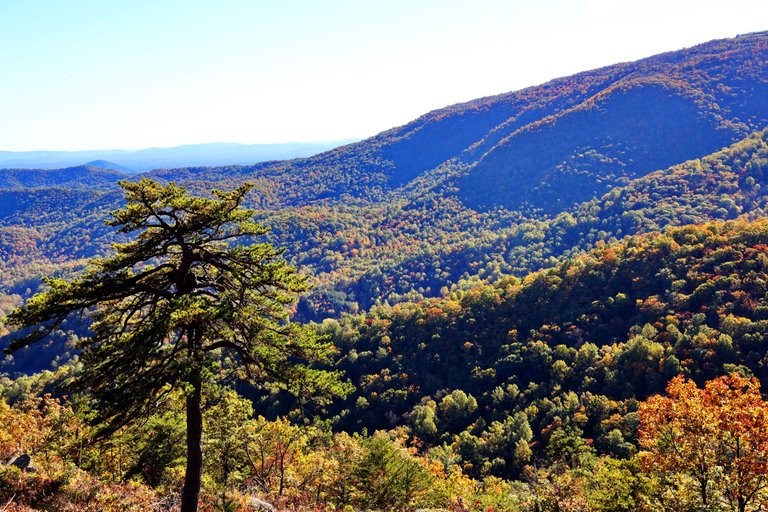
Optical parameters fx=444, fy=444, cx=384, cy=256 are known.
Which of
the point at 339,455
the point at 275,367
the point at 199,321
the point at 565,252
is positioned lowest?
the point at 565,252

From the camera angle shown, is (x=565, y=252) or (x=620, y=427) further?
(x=565, y=252)

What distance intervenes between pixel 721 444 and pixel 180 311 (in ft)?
58.7

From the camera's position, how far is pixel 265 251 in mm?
13617

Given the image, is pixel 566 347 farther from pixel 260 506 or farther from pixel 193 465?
pixel 193 465

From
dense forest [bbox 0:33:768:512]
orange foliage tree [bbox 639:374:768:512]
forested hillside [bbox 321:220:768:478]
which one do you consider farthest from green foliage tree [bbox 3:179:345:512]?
Result: forested hillside [bbox 321:220:768:478]

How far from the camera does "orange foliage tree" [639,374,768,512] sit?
14133 mm

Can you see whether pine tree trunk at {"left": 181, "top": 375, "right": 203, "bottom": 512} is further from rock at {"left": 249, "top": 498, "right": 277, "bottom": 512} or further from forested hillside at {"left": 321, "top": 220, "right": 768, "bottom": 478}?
forested hillside at {"left": 321, "top": 220, "right": 768, "bottom": 478}

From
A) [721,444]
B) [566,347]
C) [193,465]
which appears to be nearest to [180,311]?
[193,465]

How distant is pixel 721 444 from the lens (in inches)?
600

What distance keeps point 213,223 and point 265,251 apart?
5.77 ft

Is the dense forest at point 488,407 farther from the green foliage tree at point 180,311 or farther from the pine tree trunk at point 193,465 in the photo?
the pine tree trunk at point 193,465

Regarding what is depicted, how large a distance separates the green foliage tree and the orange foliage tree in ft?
41.2

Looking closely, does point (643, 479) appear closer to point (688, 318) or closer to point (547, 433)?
point (547, 433)

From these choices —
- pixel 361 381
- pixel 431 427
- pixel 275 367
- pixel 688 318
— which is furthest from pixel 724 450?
pixel 361 381
